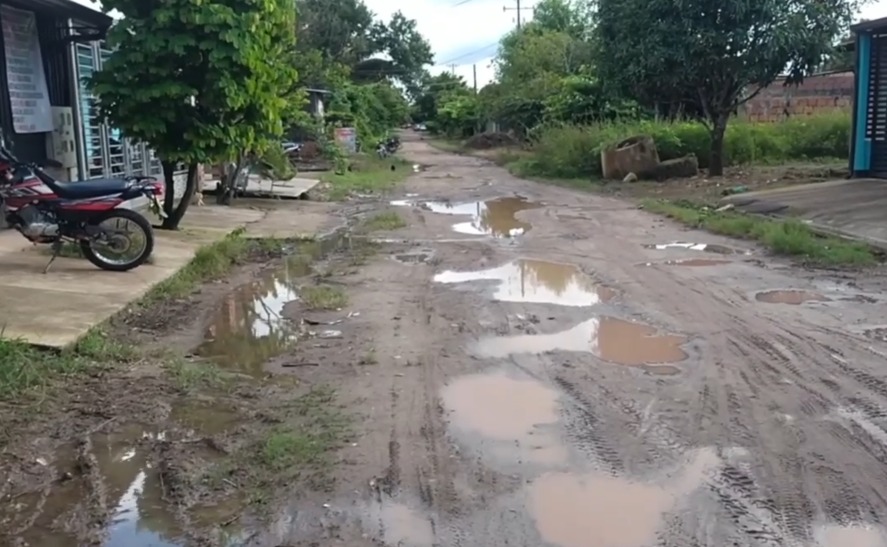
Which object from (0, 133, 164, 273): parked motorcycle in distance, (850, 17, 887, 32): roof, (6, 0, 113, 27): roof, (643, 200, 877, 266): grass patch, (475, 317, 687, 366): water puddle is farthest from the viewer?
(850, 17, 887, 32): roof

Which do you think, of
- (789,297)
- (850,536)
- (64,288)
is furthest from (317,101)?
(850,536)

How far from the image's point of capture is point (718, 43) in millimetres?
19062

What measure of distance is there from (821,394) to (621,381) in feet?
3.93

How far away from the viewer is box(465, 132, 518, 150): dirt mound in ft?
142

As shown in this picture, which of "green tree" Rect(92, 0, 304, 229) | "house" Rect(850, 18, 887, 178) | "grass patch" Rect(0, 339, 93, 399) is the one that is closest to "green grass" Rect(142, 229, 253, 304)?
"green tree" Rect(92, 0, 304, 229)

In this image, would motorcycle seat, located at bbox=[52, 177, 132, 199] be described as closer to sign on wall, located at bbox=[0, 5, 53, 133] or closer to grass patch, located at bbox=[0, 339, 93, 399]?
grass patch, located at bbox=[0, 339, 93, 399]

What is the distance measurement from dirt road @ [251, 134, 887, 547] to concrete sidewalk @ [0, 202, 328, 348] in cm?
210

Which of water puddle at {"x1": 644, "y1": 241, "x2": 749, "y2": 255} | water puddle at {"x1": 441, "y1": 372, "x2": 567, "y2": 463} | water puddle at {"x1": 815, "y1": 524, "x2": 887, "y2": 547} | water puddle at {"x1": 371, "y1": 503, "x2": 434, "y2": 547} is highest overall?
water puddle at {"x1": 644, "y1": 241, "x2": 749, "y2": 255}

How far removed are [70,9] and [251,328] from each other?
6857mm

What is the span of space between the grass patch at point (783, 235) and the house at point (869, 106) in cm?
495

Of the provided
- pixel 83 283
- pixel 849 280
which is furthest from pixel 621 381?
pixel 83 283

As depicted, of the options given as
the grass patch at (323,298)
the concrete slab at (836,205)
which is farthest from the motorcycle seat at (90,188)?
the concrete slab at (836,205)

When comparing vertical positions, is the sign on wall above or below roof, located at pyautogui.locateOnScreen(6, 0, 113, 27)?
below

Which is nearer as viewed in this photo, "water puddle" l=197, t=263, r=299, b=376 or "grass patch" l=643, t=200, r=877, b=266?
"water puddle" l=197, t=263, r=299, b=376
